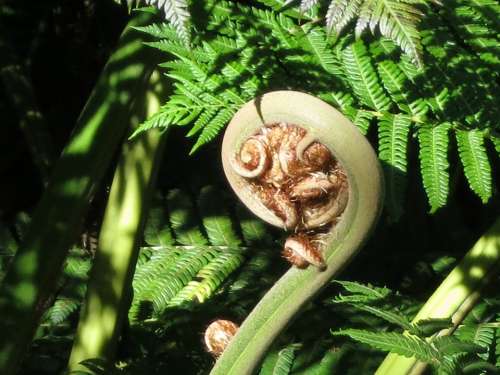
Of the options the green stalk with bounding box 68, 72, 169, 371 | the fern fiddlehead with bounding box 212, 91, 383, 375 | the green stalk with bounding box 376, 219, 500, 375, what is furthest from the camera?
the green stalk with bounding box 68, 72, 169, 371

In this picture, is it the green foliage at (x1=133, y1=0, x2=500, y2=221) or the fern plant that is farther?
the green foliage at (x1=133, y1=0, x2=500, y2=221)

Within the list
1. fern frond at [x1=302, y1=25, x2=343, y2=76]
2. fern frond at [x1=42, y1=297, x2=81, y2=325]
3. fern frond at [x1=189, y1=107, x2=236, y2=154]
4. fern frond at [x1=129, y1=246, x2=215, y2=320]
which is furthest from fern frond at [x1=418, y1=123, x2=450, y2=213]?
fern frond at [x1=42, y1=297, x2=81, y2=325]

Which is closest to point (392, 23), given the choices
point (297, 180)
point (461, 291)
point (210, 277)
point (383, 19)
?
point (383, 19)

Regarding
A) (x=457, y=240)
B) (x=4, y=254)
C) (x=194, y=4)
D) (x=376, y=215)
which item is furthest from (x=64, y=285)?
(x=376, y=215)

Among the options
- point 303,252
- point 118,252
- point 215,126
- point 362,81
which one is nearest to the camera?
point 303,252

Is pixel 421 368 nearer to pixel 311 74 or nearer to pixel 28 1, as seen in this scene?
pixel 311 74

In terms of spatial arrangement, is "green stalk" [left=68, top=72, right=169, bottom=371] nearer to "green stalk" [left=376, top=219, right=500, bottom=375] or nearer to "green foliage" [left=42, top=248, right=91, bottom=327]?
"green foliage" [left=42, top=248, right=91, bottom=327]

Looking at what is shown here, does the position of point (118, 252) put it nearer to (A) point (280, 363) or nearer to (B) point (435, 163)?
(A) point (280, 363)
